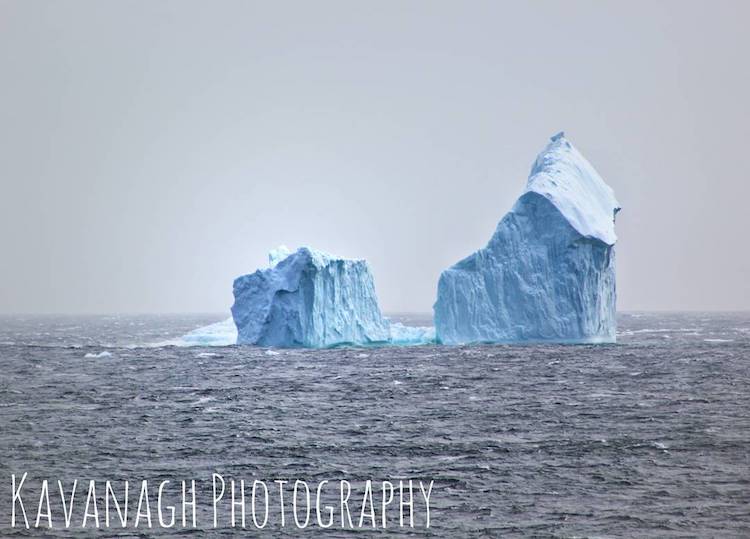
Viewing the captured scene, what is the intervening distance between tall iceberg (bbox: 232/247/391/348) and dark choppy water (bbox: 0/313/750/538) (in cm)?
286

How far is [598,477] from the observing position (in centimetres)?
1922

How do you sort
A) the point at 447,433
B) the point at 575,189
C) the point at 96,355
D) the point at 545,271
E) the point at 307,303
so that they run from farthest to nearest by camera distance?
the point at 96,355
the point at 575,189
the point at 307,303
the point at 545,271
the point at 447,433

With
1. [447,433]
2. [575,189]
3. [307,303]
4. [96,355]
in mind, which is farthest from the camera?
[96,355]

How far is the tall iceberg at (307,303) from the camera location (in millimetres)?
44028

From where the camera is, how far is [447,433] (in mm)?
24281

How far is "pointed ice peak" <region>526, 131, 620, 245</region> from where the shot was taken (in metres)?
43.3

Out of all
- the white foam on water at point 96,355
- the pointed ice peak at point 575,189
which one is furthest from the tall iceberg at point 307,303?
the pointed ice peak at point 575,189

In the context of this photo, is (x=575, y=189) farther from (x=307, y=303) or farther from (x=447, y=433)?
(x=447, y=433)

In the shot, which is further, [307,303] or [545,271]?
[307,303]

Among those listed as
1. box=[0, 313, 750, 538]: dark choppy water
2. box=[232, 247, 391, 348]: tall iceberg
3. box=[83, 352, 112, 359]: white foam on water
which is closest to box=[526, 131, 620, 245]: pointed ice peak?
box=[0, 313, 750, 538]: dark choppy water

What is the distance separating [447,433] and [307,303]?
21.1 m

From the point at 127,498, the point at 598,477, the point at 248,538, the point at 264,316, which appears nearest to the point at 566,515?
the point at 598,477

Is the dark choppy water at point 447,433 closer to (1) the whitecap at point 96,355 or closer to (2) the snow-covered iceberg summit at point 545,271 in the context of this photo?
(2) the snow-covered iceberg summit at point 545,271

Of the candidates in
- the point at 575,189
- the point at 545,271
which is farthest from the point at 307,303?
the point at 575,189
